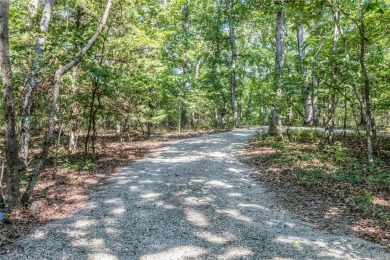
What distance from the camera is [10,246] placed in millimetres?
4539

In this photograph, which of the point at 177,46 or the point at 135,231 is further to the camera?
the point at 177,46

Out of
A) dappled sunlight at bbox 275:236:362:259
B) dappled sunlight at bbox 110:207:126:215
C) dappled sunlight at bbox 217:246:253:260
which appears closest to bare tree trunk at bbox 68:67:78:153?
dappled sunlight at bbox 110:207:126:215

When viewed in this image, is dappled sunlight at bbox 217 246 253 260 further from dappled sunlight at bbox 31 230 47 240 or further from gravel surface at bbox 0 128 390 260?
dappled sunlight at bbox 31 230 47 240

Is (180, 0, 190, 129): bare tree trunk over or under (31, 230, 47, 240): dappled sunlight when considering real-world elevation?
over

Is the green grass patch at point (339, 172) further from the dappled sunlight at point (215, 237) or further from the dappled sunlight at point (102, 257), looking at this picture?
the dappled sunlight at point (102, 257)

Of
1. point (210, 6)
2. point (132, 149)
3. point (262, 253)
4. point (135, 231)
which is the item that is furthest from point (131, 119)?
point (210, 6)

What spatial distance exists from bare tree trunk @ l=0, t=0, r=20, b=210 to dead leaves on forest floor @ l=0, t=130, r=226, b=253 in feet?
1.38

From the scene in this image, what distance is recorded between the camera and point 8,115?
5.44 m

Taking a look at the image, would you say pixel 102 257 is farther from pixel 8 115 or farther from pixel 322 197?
pixel 322 197

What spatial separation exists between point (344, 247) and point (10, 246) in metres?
5.66

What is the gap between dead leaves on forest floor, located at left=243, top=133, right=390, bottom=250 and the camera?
17.6ft

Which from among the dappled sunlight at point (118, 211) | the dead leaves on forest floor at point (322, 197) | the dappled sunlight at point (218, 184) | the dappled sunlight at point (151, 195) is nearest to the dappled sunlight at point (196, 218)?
the dappled sunlight at point (151, 195)

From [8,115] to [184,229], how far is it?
420 centimetres

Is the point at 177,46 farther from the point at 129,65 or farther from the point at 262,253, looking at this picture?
the point at 262,253
